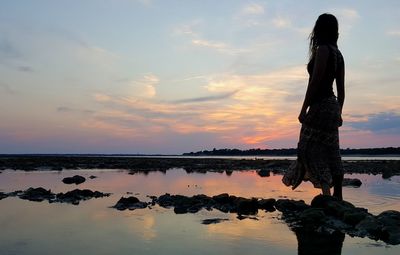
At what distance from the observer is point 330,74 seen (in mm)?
7855

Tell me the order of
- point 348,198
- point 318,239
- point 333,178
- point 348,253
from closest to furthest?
point 348,253, point 318,239, point 333,178, point 348,198

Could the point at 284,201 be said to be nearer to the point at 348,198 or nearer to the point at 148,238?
the point at 348,198

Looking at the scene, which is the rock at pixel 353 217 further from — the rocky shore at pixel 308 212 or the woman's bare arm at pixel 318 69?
the woman's bare arm at pixel 318 69

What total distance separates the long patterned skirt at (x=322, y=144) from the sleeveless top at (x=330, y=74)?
0.36ft

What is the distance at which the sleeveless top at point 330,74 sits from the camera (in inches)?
307

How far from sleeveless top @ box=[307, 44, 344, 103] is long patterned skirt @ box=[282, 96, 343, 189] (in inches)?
4.3

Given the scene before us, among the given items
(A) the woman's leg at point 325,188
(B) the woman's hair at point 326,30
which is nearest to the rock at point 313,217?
(A) the woman's leg at point 325,188

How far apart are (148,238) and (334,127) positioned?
153 inches

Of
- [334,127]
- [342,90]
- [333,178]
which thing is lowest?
[333,178]

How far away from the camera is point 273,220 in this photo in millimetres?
8070

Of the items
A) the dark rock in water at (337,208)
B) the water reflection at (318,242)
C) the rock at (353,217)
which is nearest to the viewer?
the water reflection at (318,242)

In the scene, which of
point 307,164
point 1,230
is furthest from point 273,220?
point 1,230

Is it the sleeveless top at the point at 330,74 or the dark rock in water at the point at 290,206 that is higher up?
the sleeveless top at the point at 330,74

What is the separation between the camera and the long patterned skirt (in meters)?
7.80
